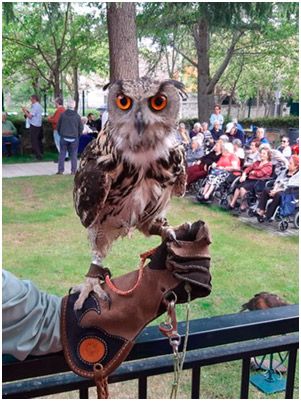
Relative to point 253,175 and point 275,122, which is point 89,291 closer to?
point 253,175

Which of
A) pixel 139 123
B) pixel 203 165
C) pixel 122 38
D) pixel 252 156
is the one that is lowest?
pixel 203 165

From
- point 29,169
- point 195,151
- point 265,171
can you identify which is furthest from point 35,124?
point 265,171

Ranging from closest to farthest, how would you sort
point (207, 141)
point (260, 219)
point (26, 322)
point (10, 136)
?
point (26, 322)
point (260, 219)
point (207, 141)
point (10, 136)

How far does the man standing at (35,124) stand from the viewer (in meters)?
9.82

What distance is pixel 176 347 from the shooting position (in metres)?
0.95

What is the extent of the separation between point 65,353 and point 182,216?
4.77m

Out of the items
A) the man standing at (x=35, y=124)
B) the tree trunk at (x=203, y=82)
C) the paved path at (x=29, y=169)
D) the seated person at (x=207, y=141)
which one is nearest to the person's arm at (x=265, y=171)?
the seated person at (x=207, y=141)

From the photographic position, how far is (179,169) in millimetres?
1434

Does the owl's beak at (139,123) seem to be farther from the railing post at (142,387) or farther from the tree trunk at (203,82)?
the tree trunk at (203,82)

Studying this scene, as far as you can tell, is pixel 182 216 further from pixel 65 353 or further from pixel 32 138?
pixel 32 138

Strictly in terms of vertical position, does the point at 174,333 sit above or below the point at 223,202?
above

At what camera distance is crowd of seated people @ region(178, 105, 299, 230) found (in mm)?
5551


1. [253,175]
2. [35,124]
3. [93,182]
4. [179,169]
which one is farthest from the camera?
[35,124]

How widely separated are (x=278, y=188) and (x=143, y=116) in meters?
4.45
